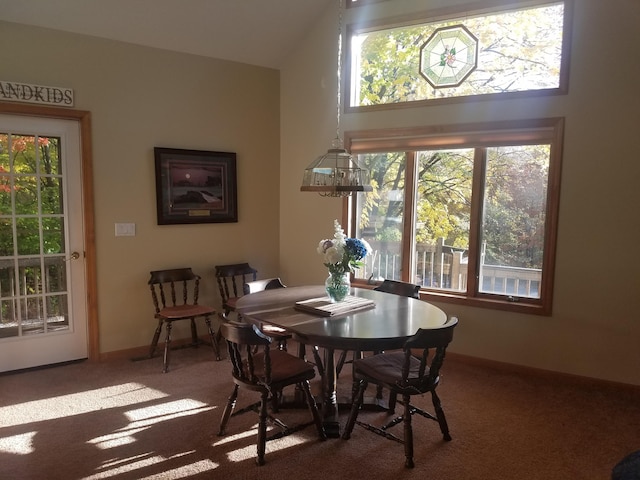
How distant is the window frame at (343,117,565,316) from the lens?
3.61 meters

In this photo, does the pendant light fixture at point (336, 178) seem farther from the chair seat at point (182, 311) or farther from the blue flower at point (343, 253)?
the chair seat at point (182, 311)

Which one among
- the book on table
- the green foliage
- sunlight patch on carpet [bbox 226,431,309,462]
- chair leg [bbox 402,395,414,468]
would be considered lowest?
sunlight patch on carpet [bbox 226,431,309,462]

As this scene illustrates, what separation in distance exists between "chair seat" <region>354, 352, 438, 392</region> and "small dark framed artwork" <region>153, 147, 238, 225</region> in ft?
7.72

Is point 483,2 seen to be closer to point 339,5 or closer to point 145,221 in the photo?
point 339,5

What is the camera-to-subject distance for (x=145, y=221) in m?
4.16

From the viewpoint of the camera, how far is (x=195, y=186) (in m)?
4.40

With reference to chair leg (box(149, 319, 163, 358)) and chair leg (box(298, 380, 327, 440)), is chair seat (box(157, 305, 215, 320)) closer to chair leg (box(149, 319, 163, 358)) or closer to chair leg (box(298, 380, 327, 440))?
chair leg (box(149, 319, 163, 358))

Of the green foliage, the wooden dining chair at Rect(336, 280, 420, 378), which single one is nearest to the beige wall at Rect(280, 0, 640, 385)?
the green foliage

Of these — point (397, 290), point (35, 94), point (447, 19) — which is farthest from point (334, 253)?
point (35, 94)

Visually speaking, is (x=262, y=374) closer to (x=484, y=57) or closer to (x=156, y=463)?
(x=156, y=463)

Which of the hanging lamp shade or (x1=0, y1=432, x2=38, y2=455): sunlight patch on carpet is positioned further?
the hanging lamp shade

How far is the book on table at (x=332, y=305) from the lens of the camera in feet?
9.26

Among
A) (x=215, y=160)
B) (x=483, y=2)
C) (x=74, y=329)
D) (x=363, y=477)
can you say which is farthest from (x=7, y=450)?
(x=483, y=2)

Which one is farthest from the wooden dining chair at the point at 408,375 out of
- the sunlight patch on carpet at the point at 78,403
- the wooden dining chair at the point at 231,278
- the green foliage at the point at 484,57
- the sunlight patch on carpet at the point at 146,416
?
the green foliage at the point at 484,57
